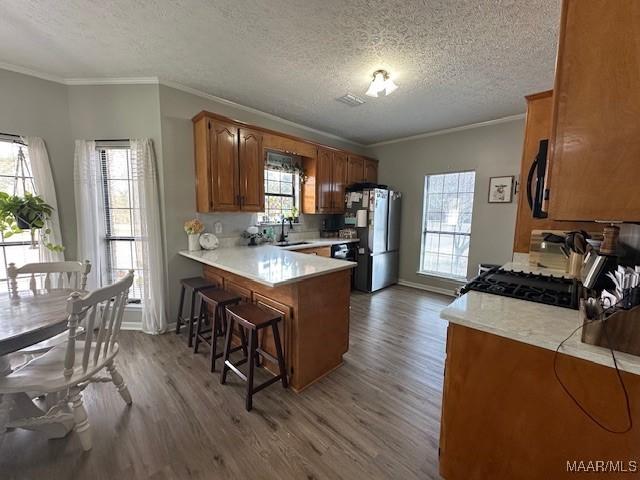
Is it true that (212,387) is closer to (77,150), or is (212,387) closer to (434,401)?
(434,401)

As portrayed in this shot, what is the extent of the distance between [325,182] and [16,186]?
11.5ft

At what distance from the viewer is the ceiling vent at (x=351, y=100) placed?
303 centimetres

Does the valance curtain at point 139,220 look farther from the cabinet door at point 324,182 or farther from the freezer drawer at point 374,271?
the freezer drawer at point 374,271

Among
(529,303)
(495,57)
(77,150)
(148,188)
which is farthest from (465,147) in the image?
(77,150)

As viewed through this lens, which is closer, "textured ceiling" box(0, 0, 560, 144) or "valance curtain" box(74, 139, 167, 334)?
"textured ceiling" box(0, 0, 560, 144)

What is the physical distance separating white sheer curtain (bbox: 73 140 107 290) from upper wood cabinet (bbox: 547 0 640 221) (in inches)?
146

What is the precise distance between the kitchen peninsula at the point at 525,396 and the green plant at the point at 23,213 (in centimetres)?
349

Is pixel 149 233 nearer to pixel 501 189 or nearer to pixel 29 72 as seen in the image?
pixel 29 72

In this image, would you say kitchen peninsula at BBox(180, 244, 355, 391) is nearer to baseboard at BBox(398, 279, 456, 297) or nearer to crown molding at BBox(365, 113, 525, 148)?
baseboard at BBox(398, 279, 456, 297)

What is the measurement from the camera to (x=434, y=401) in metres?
1.92

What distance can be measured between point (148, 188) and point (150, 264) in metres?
0.82

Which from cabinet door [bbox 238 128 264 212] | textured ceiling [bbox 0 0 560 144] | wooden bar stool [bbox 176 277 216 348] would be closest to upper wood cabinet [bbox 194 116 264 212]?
cabinet door [bbox 238 128 264 212]

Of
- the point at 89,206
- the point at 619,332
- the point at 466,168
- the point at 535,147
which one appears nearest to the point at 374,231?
the point at 466,168

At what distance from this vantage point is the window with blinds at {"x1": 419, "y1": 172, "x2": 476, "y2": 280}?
424cm
